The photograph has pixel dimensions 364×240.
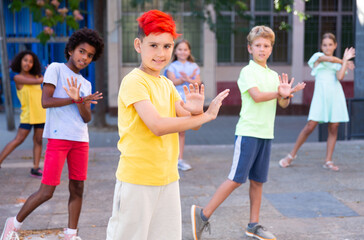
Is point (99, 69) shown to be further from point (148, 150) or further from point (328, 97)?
point (148, 150)

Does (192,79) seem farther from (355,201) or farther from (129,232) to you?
(129,232)

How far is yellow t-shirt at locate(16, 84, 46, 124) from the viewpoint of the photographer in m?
6.60

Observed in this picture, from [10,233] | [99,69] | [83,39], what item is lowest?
[10,233]

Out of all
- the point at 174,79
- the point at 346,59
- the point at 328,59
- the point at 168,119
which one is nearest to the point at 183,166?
the point at 174,79

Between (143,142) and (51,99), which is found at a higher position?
(51,99)

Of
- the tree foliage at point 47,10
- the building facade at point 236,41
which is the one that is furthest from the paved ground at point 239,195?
the building facade at point 236,41

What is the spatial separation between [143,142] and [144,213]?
1.31ft

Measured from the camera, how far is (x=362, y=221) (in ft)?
15.5

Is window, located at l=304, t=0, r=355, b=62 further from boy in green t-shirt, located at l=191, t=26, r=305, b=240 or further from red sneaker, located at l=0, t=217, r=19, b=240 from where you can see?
red sneaker, located at l=0, t=217, r=19, b=240

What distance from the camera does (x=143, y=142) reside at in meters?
2.80

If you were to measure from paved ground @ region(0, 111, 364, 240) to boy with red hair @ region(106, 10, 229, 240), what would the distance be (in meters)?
1.57

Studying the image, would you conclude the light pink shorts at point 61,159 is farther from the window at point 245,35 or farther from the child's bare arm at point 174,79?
the window at point 245,35

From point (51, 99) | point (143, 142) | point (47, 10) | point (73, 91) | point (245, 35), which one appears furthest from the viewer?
point (245, 35)

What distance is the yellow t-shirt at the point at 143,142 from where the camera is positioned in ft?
9.12
